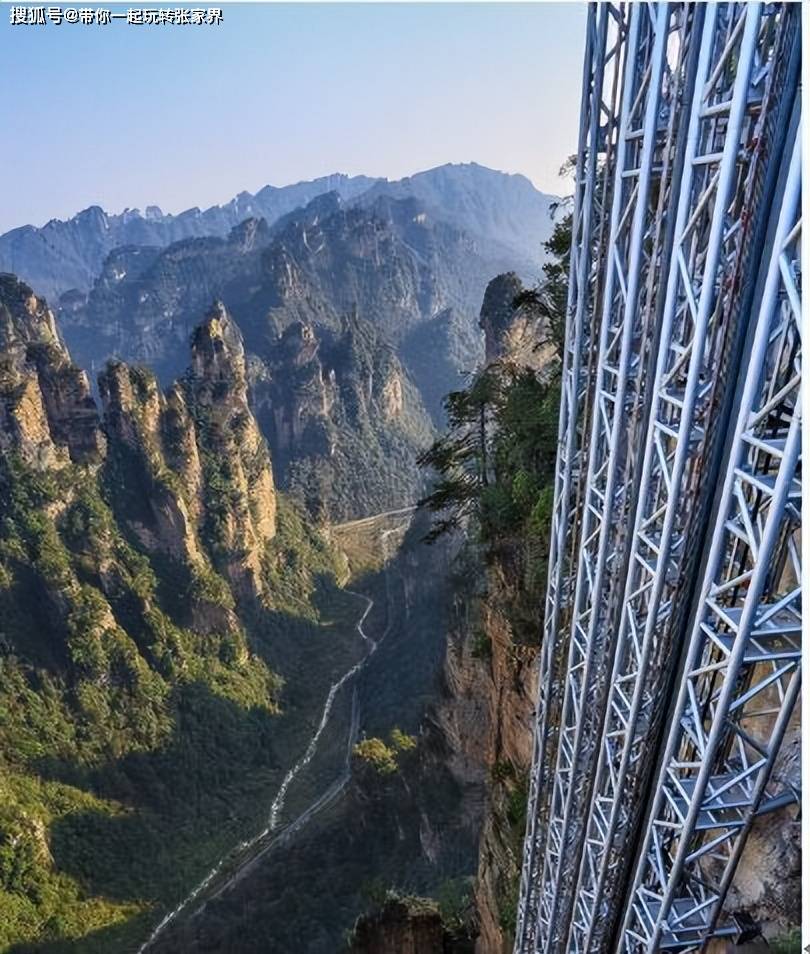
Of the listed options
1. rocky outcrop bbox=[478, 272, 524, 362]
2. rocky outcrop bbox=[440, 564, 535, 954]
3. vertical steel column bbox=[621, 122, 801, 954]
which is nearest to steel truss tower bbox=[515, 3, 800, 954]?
vertical steel column bbox=[621, 122, 801, 954]

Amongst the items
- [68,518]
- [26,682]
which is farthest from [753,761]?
[68,518]

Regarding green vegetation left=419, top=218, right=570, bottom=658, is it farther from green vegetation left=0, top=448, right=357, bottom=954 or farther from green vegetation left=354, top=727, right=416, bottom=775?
green vegetation left=0, top=448, right=357, bottom=954

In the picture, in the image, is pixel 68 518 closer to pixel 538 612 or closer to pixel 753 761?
pixel 538 612

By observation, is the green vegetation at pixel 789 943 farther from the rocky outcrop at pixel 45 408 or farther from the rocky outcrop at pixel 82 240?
the rocky outcrop at pixel 82 240

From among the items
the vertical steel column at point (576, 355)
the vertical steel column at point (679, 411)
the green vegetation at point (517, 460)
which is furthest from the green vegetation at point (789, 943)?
the green vegetation at point (517, 460)

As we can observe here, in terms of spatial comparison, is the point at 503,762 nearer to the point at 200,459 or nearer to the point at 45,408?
the point at 45,408
